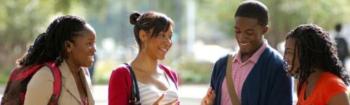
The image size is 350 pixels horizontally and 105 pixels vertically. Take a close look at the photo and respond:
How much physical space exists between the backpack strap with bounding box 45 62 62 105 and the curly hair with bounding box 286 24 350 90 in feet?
3.69

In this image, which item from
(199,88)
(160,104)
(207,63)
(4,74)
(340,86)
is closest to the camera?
(340,86)

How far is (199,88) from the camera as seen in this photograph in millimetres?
17188

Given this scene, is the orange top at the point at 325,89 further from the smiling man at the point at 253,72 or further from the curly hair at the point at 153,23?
the curly hair at the point at 153,23

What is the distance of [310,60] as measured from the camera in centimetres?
343

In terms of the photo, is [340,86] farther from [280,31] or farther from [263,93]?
[280,31]

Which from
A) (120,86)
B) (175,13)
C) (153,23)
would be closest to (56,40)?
(120,86)

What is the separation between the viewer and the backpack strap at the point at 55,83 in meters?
3.23

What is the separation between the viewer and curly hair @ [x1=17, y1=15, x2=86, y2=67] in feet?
11.0

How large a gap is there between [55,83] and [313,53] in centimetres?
123

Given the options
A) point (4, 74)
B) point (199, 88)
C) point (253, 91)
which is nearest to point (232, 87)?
point (253, 91)

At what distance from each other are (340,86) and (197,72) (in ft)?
55.5

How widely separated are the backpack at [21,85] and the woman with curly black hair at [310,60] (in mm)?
1100

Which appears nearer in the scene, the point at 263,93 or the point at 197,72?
the point at 263,93

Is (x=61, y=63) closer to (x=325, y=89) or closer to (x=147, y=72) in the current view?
(x=147, y=72)
